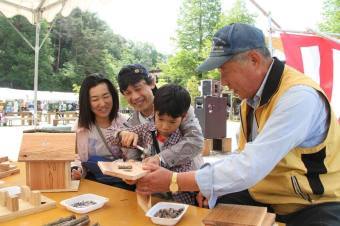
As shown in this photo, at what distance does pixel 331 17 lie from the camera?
1670cm

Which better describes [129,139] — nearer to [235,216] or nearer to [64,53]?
[235,216]

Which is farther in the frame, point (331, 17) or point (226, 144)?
point (331, 17)

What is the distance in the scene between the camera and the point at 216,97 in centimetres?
912

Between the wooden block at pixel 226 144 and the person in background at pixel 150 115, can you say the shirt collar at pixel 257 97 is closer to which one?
the person in background at pixel 150 115

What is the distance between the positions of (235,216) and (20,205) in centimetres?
106

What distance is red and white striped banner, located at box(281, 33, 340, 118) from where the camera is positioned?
261cm

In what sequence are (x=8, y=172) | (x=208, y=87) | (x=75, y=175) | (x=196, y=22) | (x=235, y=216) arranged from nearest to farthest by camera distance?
1. (x=235, y=216)
2. (x=75, y=175)
3. (x=8, y=172)
4. (x=208, y=87)
5. (x=196, y=22)

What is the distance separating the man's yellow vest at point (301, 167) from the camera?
1489 mm

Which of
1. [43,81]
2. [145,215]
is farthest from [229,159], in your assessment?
[43,81]

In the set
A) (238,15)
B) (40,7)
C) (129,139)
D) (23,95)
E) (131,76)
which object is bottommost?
A: (129,139)

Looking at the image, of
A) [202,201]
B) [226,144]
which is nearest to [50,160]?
[202,201]

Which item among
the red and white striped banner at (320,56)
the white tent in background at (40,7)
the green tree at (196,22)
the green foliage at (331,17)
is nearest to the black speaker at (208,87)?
the white tent in background at (40,7)

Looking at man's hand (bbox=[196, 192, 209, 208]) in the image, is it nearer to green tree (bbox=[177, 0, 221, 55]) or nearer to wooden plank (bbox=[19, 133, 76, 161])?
wooden plank (bbox=[19, 133, 76, 161])

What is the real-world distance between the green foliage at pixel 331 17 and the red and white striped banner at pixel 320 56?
1433 centimetres
